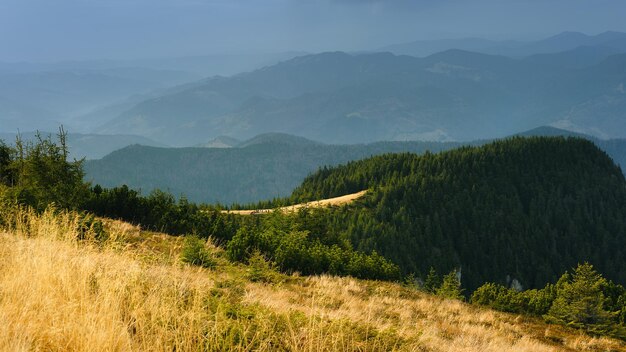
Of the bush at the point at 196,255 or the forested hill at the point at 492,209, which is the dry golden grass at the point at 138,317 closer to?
the bush at the point at 196,255

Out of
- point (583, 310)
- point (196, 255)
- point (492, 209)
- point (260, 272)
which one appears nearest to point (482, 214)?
point (492, 209)

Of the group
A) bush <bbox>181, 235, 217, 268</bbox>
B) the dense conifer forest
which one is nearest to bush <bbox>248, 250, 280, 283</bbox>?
bush <bbox>181, 235, 217, 268</bbox>

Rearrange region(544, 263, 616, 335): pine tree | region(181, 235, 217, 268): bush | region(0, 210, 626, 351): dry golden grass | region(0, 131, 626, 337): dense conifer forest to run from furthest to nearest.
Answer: region(0, 131, 626, 337): dense conifer forest
region(544, 263, 616, 335): pine tree
region(181, 235, 217, 268): bush
region(0, 210, 626, 351): dry golden grass

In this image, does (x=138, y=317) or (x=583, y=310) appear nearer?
(x=138, y=317)

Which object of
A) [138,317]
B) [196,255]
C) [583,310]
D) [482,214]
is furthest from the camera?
[482,214]

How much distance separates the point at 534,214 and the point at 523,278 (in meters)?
39.1

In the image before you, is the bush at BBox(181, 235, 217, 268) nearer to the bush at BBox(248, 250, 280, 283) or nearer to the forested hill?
the bush at BBox(248, 250, 280, 283)

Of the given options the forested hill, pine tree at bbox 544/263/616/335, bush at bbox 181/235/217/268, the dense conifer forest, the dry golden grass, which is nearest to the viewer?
the dry golden grass

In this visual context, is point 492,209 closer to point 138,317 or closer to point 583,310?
point 583,310

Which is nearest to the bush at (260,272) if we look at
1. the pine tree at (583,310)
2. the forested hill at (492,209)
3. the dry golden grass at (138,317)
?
Result: the dry golden grass at (138,317)

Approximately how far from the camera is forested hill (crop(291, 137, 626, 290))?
127625mm

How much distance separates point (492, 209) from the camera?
160m

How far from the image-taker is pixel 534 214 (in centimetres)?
16662

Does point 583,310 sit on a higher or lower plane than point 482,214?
higher
